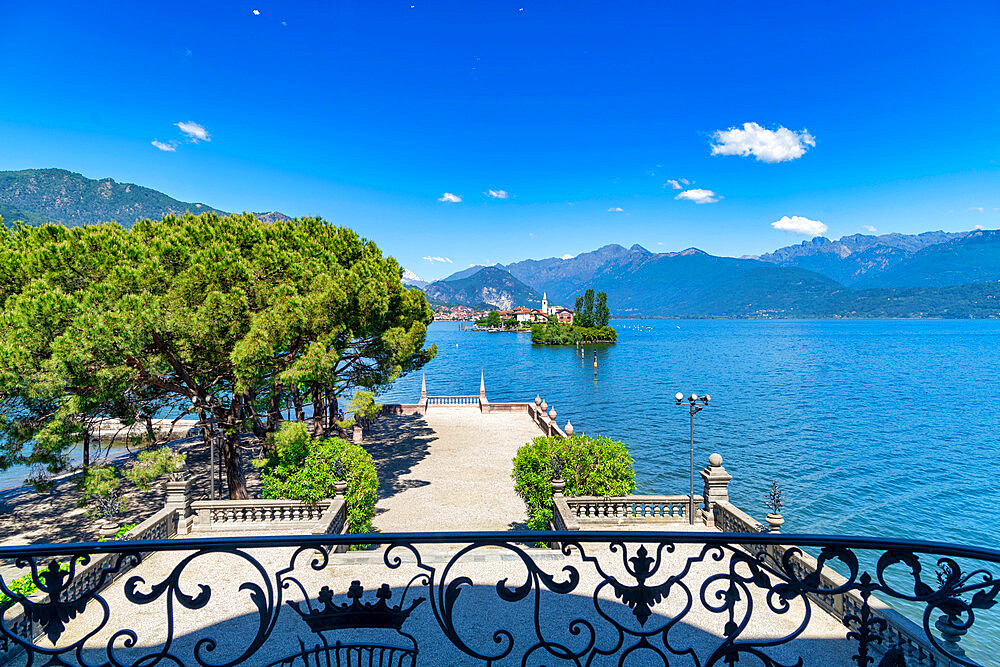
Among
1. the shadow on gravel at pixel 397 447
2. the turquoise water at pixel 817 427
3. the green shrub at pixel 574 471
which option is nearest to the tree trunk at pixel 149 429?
the shadow on gravel at pixel 397 447

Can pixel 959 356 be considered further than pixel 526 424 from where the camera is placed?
Yes

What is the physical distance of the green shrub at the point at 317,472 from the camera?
12.7 meters

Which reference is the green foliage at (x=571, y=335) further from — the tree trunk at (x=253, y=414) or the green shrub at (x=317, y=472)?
the green shrub at (x=317, y=472)

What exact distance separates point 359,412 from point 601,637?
12040 mm

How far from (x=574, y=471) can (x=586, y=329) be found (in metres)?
94.5

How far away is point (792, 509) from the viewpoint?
1962 cm

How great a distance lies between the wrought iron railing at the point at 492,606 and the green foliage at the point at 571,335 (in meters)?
93.4

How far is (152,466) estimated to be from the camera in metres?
11.8

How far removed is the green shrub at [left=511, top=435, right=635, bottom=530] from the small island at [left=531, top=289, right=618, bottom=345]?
93492mm

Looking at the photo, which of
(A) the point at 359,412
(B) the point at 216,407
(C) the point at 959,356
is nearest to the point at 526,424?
(A) the point at 359,412

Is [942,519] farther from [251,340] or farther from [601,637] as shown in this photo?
[251,340]

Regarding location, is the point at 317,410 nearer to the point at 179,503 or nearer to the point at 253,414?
the point at 253,414

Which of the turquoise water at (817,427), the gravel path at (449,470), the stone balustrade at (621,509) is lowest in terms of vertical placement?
the turquoise water at (817,427)

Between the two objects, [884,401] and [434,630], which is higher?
[434,630]
